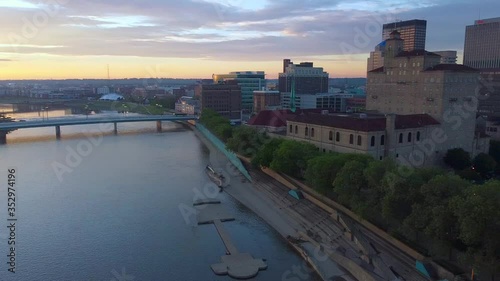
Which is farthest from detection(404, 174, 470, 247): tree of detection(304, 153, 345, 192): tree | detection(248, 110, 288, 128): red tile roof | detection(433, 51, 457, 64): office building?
detection(433, 51, 457, 64): office building

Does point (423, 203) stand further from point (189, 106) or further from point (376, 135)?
point (189, 106)

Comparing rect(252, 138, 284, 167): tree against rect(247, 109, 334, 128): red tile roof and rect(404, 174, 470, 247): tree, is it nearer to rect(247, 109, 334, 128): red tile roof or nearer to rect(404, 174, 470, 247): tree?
rect(247, 109, 334, 128): red tile roof

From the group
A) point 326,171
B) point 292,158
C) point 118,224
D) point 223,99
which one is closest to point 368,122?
point 292,158

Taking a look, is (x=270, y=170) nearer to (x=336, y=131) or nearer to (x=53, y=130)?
(x=336, y=131)

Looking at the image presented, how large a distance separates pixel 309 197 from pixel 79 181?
19.9m

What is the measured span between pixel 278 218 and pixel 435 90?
912 inches

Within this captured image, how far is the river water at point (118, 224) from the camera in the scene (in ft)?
63.8

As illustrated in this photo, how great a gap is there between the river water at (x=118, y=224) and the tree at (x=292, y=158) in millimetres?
4611

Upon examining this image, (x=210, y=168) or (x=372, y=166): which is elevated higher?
(x=372, y=166)

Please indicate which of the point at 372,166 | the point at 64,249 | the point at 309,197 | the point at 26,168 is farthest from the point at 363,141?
the point at 26,168

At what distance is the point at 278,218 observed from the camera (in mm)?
26094

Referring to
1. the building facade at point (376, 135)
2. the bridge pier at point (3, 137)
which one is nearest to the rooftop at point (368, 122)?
the building facade at point (376, 135)

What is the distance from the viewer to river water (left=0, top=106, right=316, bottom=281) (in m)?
19.5

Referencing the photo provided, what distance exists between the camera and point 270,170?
35.6 m
